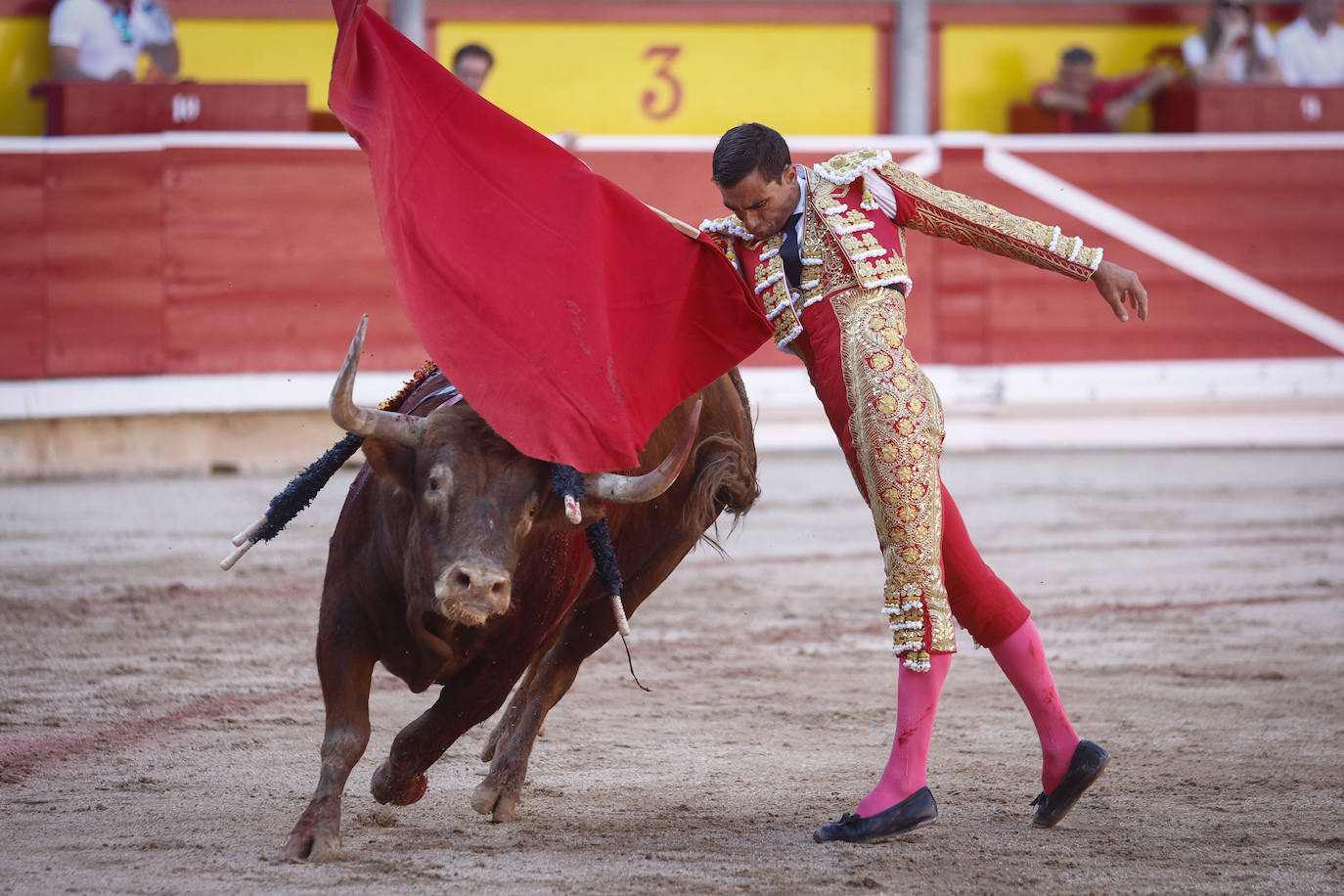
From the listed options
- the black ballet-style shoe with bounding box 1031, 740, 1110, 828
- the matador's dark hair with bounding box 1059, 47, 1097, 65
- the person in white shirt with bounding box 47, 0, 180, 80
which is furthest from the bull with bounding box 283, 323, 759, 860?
the matador's dark hair with bounding box 1059, 47, 1097, 65

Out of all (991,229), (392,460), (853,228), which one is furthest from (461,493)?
(991,229)

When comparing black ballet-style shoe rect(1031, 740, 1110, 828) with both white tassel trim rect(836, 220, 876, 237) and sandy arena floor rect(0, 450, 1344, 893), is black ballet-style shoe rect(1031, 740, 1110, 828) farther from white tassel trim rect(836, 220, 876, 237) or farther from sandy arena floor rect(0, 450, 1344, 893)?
white tassel trim rect(836, 220, 876, 237)

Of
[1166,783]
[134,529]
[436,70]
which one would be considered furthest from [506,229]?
[134,529]

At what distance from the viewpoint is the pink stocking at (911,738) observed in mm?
2656

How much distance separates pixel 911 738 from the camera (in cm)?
267

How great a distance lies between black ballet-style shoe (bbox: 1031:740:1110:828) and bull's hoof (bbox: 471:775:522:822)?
33.5 inches

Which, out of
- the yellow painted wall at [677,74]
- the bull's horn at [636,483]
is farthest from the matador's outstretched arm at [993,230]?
the yellow painted wall at [677,74]

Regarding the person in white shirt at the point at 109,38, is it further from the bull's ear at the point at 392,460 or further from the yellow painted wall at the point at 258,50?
the bull's ear at the point at 392,460

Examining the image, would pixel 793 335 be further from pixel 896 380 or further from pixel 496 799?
pixel 496 799

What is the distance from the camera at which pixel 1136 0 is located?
892 cm

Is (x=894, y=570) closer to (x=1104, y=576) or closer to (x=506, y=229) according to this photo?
(x=506, y=229)

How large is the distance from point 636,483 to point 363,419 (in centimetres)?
43

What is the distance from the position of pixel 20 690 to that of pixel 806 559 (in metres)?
2.73

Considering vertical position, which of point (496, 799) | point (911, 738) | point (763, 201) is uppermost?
point (763, 201)
